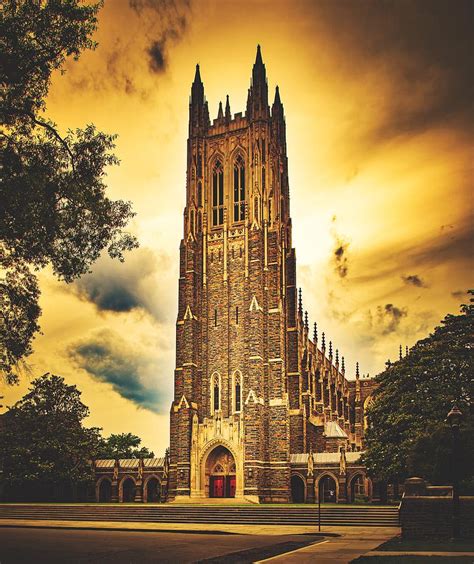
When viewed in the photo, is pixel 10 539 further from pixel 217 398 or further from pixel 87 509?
pixel 217 398

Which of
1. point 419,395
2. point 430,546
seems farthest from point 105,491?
point 430,546

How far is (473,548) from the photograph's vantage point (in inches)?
665

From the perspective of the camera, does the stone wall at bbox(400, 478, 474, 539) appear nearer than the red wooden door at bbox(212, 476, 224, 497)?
Yes

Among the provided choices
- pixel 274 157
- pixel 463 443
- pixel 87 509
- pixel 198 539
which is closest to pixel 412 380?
pixel 463 443

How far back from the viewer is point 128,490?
192 ft

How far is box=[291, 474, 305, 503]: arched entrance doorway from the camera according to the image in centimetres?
5447

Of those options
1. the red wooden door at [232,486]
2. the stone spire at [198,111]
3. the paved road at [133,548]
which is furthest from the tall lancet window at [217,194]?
the paved road at [133,548]

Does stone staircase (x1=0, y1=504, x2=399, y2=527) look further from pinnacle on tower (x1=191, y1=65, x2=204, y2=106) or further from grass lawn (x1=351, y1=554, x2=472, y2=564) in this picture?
pinnacle on tower (x1=191, y1=65, x2=204, y2=106)

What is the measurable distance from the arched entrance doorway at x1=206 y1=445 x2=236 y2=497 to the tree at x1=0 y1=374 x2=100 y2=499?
33.6 feet

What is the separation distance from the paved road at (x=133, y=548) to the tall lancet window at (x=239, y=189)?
119 feet

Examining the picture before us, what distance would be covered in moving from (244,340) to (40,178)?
3927 cm

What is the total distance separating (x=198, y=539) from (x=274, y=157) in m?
44.1

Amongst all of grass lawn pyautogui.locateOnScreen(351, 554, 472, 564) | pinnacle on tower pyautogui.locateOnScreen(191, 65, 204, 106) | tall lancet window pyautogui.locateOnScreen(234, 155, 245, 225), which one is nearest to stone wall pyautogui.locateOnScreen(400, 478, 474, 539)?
grass lawn pyautogui.locateOnScreen(351, 554, 472, 564)

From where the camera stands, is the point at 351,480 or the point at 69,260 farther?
the point at 351,480
